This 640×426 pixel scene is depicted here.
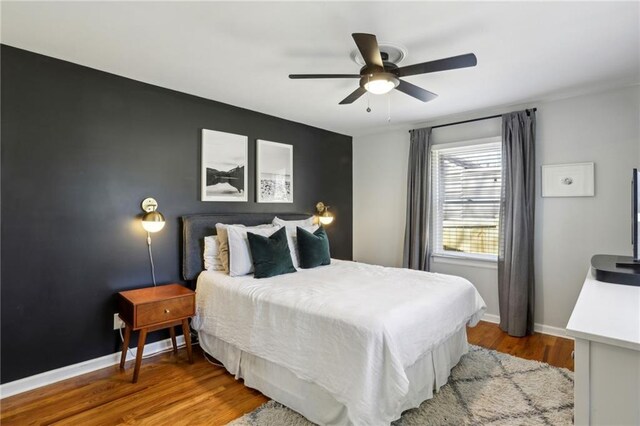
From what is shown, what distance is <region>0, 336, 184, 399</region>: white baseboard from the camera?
7.54 ft

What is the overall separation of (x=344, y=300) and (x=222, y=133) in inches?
93.0

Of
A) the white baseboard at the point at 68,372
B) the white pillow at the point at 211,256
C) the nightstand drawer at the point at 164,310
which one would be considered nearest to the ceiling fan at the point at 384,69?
the white pillow at the point at 211,256

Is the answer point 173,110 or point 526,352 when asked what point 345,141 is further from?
point 526,352

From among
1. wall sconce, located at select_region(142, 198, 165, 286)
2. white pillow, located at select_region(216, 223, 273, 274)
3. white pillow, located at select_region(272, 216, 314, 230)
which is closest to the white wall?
white pillow, located at select_region(272, 216, 314, 230)

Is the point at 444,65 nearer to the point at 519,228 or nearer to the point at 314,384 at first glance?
the point at 314,384

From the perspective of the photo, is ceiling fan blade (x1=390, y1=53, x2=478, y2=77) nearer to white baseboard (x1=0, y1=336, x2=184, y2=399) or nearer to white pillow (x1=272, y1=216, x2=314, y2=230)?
white pillow (x1=272, y1=216, x2=314, y2=230)

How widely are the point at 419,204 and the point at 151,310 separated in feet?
10.8

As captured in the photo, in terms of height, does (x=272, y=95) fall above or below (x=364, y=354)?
above

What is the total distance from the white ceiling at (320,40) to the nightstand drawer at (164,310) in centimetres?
192

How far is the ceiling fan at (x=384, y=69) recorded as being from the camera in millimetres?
1867

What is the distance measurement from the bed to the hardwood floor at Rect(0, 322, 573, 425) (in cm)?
16

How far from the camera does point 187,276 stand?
10.1 ft

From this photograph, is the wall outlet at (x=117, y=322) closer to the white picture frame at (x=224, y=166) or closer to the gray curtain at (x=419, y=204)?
the white picture frame at (x=224, y=166)

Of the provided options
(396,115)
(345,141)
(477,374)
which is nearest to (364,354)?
(477,374)
